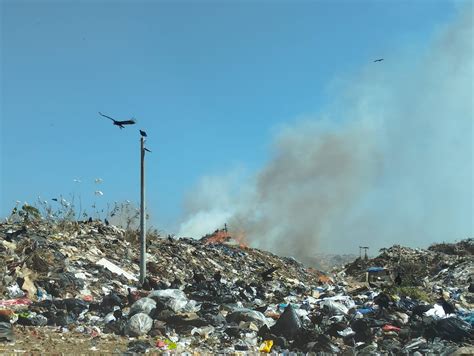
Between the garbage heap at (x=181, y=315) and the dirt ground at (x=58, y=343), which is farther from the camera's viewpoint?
the garbage heap at (x=181, y=315)

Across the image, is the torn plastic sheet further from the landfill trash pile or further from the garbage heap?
the landfill trash pile

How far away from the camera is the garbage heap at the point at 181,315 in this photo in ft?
23.1

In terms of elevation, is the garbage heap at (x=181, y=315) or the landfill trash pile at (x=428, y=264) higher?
the landfill trash pile at (x=428, y=264)

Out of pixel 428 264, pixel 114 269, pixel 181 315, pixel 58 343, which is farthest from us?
pixel 428 264

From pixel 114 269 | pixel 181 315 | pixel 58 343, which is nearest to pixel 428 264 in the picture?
pixel 114 269

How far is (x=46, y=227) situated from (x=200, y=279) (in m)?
5.36

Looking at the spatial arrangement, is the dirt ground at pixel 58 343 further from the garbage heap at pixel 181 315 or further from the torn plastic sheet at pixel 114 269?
the torn plastic sheet at pixel 114 269

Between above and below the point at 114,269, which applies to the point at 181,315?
below

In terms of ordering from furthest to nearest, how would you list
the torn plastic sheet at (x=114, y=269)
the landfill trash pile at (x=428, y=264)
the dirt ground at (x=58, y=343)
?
the landfill trash pile at (x=428, y=264), the torn plastic sheet at (x=114, y=269), the dirt ground at (x=58, y=343)

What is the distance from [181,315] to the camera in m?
7.88

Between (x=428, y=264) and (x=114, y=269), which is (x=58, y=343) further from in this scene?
(x=428, y=264)

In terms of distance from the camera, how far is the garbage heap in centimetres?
704

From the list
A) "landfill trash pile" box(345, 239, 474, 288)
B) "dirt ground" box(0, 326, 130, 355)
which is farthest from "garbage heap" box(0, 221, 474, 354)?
"landfill trash pile" box(345, 239, 474, 288)

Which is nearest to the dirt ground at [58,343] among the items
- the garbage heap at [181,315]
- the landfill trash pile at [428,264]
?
the garbage heap at [181,315]
